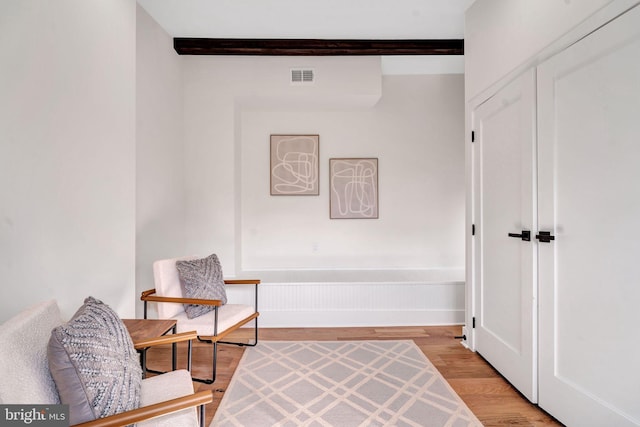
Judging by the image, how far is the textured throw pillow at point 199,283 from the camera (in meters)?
2.45

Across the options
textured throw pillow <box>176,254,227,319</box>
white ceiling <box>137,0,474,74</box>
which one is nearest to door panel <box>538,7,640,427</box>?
white ceiling <box>137,0,474,74</box>

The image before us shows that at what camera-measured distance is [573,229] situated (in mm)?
1702

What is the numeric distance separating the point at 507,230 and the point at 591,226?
0.68 m

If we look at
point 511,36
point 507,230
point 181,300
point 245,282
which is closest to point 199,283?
point 181,300

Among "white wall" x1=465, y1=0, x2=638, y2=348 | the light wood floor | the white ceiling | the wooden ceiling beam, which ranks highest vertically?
the white ceiling

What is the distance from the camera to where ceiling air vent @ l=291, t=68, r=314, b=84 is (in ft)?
11.7

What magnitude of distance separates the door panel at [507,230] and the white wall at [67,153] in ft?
8.17

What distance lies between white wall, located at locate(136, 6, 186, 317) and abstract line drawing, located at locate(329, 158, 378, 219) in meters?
1.74

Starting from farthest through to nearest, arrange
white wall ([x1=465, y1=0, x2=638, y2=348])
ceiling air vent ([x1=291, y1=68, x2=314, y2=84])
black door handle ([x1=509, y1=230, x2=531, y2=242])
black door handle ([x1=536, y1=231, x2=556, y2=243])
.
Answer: ceiling air vent ([x1=291, y1=68, x2=314, y2=84]), black door handle ([x1=509, y1=230, x2=531, y2=242]), black door handle ([x1=536, y1=231, x2=556, y2=243]), white wall ([x1=465, y1=0, x2=638, y2=348])

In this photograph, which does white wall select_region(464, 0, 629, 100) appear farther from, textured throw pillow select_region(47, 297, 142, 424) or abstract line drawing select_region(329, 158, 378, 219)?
textured throw pillow select_region(47, 297, 142, 424)

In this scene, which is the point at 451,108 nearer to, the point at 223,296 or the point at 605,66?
the point at 605,66

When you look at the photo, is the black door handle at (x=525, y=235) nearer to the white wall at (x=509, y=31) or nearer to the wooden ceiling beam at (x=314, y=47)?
the white wall at (x=509, y=31)

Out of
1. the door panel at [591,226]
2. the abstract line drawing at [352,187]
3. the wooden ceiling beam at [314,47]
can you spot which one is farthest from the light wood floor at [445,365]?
the wooden ceiling beam at [314,47]

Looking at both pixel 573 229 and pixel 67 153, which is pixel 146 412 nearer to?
pixel 67 153
